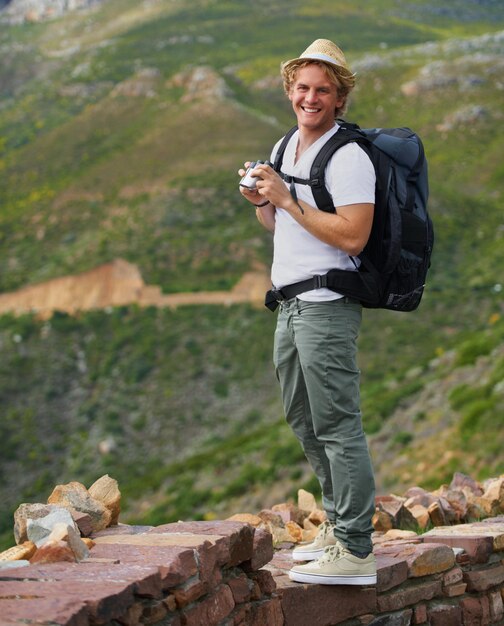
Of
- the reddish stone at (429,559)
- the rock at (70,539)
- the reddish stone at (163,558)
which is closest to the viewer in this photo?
the reddish stone at (163,558)

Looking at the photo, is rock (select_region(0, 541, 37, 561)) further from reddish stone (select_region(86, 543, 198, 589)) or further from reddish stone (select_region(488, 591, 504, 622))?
reddish stone (select_region(488, 591, 504, 622))

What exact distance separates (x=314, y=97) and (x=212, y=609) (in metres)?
2.12

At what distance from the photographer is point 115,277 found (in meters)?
39.5

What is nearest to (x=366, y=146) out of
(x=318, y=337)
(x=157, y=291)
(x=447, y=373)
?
(x=318, y=337)

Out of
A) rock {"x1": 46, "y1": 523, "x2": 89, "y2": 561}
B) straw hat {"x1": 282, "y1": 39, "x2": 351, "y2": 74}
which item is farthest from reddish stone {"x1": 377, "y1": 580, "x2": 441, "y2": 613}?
straw hat {"x1": 282, "y1": 39, "x2": 351, "y2": 74}

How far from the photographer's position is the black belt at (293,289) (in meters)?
4.42

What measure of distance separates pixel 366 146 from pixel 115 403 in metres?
30.1

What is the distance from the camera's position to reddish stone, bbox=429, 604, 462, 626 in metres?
5.38

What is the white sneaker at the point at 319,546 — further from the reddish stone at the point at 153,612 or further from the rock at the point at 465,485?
the rock at the point at 465,485

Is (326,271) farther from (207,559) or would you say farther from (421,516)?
(421,516)

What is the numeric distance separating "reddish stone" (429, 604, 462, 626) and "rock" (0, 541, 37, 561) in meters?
2.28

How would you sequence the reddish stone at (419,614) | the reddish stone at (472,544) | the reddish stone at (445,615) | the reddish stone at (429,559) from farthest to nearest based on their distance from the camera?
the reddish stone at (472,544), the reddish stone at (445,615), the reddish stone at (419,614), the reddish stone at (429,559)

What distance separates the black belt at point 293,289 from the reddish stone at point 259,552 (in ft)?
3.28

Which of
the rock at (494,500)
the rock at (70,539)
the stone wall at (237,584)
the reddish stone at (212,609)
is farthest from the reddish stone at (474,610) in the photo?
the rock at (70,539)
